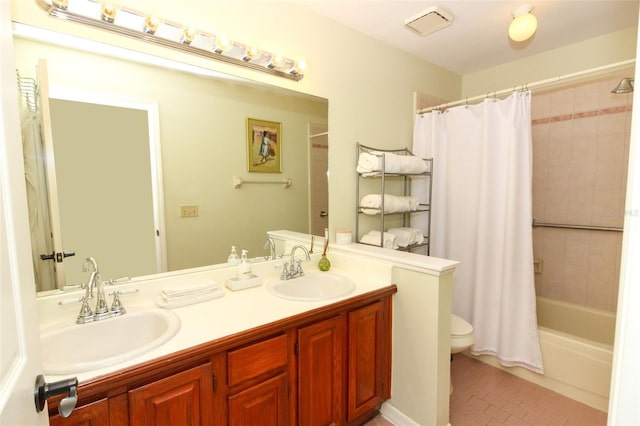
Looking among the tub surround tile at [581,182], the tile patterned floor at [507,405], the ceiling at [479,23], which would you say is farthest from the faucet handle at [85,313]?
the tub surround tile at [581,182]

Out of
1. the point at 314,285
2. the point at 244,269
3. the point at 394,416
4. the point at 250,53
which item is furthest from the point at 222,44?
the point at 394,416

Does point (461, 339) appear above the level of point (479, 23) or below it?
below

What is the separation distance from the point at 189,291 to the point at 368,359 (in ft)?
3.20

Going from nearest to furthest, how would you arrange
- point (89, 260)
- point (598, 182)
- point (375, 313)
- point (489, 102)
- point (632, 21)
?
point (89, 260) < point (375, 313) < point (632, 21) < point (489, 102) < point (598, 182)

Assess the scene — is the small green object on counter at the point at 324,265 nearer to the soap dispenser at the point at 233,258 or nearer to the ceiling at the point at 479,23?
the soap dispenser at the point at 233,258

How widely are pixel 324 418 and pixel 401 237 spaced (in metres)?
1.29

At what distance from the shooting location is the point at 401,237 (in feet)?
7.66

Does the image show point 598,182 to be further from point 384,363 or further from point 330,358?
point 330,358

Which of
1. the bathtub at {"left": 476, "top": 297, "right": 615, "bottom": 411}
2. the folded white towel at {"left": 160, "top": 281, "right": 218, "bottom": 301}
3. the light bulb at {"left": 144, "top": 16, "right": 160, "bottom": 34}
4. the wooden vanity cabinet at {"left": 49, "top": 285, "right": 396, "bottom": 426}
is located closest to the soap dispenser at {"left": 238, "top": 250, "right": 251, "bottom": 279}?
the folded white towel at {"left": 160, "top": 281, "right": 218, "bottom": 301}

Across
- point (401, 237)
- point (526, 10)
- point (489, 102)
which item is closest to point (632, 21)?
point (526, 10)

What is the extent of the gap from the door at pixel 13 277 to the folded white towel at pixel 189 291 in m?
0.79

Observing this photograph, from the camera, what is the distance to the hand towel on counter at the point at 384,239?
2217 millimetres

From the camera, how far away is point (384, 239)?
2221 millimetres

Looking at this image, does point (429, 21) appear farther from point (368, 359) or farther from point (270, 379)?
point (270, 379)
